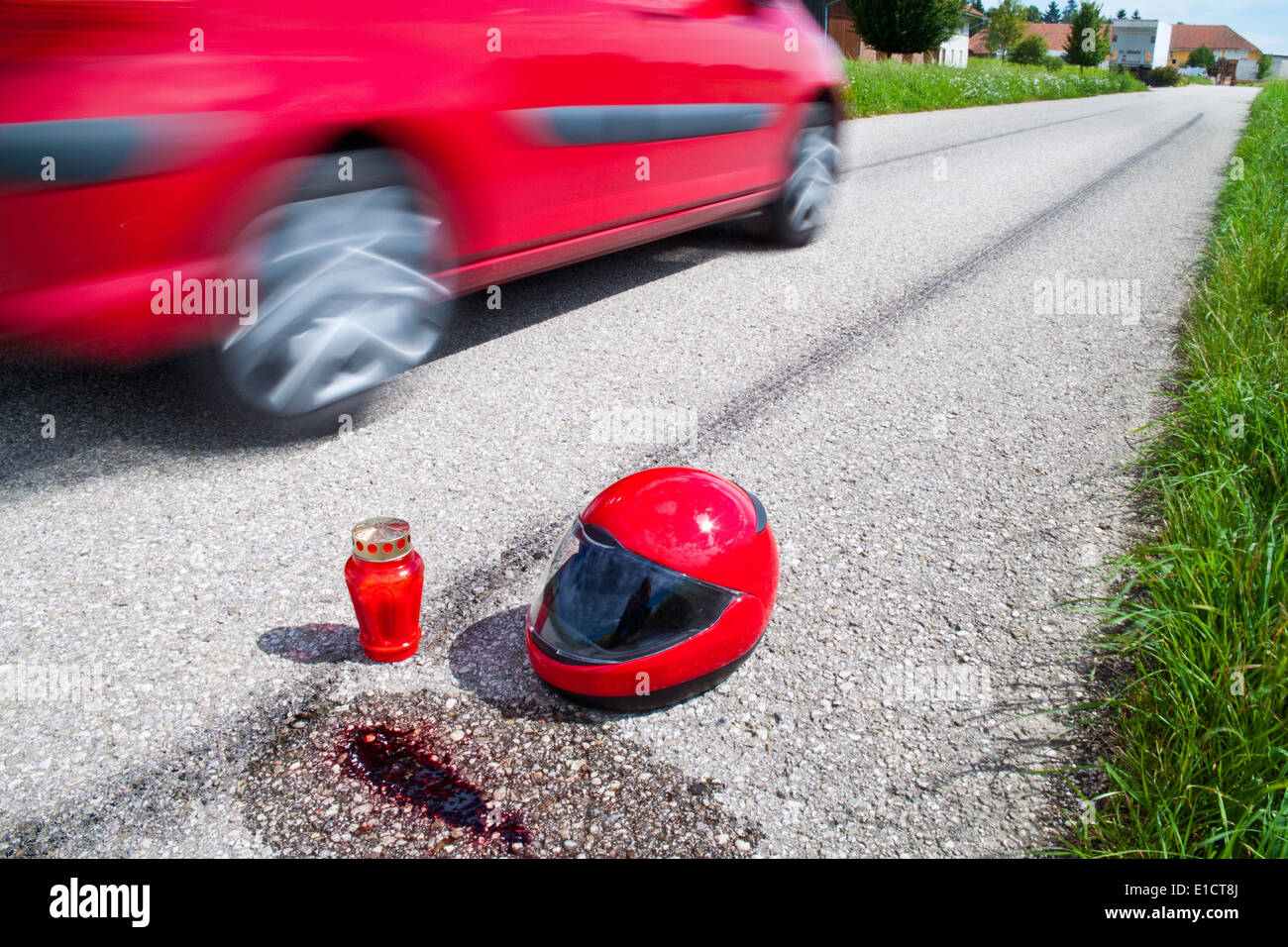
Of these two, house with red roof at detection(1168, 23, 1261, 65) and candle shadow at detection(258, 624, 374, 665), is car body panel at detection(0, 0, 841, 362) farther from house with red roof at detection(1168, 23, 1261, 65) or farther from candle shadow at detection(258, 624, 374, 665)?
house with red roof at detection(1168, 23, 1261, 65)

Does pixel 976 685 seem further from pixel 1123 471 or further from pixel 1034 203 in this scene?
pixel 1034 203

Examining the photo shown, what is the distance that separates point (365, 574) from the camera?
2.12 meters

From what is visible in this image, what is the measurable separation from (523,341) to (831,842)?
9.79ft

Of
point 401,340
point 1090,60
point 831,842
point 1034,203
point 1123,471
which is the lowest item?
point 831,842

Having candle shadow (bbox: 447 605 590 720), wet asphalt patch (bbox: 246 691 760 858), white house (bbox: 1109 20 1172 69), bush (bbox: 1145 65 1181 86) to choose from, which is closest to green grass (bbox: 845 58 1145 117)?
candle shadow (bbox: 447 605 590 720)

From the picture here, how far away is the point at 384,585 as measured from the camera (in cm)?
213

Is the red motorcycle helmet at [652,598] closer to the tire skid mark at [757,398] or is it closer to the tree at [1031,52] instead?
the tire skid mark at [757,398]

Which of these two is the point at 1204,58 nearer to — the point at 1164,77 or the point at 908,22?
the point at 1164,77

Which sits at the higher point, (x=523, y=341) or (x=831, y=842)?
(x=523, y=341)

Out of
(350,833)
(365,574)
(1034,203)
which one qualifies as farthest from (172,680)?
(1034,203)

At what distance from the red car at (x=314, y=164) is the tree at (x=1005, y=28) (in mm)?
101985

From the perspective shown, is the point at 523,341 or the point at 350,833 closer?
the point at 350,833

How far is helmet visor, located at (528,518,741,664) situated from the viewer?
1.99m

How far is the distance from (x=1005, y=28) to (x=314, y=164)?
344 ft
